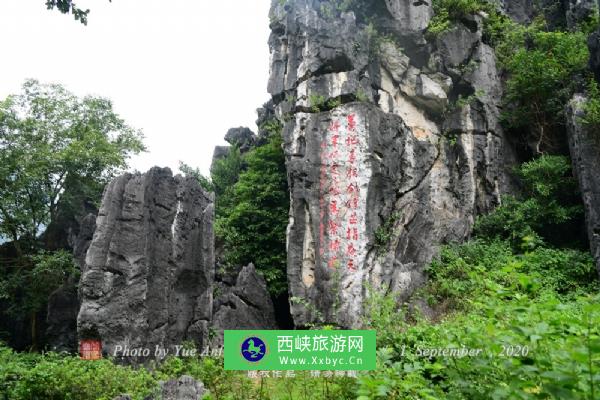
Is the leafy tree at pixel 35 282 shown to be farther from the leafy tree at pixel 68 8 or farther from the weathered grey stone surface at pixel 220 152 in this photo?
the leafy tree at pixel 68 8

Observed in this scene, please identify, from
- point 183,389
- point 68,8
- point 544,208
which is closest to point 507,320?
point 183,389

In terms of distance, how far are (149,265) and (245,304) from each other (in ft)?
9.05

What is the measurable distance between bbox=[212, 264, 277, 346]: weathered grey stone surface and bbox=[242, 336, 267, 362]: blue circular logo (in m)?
5.86

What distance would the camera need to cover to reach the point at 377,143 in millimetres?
10344

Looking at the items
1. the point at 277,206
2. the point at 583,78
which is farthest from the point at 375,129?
the point at 583,78

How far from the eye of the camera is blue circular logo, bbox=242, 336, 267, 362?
383 centimetres

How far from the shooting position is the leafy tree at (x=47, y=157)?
12.1 metres

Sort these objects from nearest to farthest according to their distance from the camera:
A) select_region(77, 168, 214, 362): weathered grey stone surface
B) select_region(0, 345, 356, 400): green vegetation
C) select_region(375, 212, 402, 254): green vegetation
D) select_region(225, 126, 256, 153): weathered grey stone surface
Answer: select_region(0, 345, 356, 400): green vegetation → select_region(77, 168, 214, 362): weathered grey stone surface → select_region(375, 212, 402, 254): green vegetation → select_region(225, 126, 256, 153): weathered grey stone surface

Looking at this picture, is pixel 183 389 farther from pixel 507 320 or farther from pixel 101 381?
pixel 507 320

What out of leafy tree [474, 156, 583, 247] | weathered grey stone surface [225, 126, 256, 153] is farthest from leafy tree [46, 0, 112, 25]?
weathered grey stone surface [225, 126, 256, 153]

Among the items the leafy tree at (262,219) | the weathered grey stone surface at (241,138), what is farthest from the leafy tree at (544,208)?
the weathered grey stone surface at (241,138)

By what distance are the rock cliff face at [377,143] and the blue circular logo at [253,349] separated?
15.9ft

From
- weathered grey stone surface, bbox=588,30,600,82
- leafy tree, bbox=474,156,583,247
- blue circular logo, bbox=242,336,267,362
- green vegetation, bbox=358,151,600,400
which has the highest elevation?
weathered grey stone surface, bbox=588,30,600,82

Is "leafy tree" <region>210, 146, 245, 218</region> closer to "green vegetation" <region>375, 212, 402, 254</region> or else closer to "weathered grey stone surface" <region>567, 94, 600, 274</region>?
"green vegetation" <region>375, 212, 402, 254</region>
